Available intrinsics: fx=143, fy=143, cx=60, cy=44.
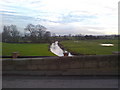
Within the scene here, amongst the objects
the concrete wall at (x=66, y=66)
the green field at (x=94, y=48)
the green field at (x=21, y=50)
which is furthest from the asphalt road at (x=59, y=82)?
the green field at (x=21, y=50)

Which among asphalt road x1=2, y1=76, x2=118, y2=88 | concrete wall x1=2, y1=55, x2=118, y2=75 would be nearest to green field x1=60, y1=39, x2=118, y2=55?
concrete wall x1=2, y1=55, x2=118, y2=75

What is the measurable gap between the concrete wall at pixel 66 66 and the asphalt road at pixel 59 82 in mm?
381

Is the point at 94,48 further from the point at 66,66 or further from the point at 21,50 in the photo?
the point at 66,66

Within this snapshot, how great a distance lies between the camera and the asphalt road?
451 cm

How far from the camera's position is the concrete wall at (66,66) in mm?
5742

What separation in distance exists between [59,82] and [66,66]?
1.14 meters

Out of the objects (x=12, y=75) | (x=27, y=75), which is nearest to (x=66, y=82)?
(x=27, y=75)

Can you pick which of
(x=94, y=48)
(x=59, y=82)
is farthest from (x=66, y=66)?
(x=94, y=48)

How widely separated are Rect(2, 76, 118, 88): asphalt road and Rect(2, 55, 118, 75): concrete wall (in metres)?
0.38

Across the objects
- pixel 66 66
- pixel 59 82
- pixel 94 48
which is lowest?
pixel 94 48

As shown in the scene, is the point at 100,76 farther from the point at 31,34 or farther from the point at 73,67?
the point at 31,34

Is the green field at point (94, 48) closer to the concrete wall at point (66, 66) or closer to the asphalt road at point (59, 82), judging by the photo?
the concrete wall at point (66, 66)

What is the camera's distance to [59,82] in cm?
483

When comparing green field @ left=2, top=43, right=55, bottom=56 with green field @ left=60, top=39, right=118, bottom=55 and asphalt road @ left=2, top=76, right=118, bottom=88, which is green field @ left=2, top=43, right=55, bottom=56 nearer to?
green field @ left=60, top=39, right=118, bottom=55
